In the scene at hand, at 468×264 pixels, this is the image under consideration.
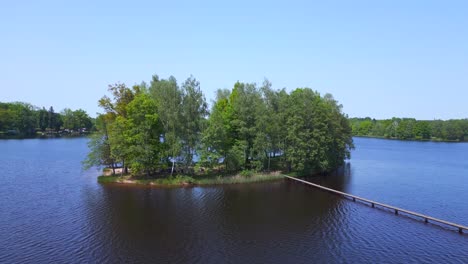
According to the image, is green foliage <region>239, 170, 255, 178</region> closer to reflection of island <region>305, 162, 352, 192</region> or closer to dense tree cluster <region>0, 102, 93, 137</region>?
reflection of island <region>305, 162, 352, 192</region>

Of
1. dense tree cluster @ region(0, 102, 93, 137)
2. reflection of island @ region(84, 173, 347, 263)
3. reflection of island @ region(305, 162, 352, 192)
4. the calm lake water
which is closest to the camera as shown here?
the calm lake water

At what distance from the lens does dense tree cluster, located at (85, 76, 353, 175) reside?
5500 centimetres

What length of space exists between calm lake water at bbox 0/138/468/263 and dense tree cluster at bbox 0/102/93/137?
5012 inches

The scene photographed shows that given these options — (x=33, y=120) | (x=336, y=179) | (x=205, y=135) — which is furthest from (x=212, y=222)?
(x=33, y=120)

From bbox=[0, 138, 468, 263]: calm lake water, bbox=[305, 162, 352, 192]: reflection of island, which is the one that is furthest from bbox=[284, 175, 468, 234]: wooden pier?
bbox=[305, 162, 352, 192]: reflection of island

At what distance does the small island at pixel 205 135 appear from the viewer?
5509 centimetres

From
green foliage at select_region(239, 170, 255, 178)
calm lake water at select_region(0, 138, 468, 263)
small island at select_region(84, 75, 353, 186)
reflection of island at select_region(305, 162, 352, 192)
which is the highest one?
small island at select_region(84, 75, 353, 186)

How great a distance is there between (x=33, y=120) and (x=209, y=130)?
157 meters

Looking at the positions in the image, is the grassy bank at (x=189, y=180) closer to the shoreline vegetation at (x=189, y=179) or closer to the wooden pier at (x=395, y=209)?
the shoreline vegetation at (x=189, y=179)

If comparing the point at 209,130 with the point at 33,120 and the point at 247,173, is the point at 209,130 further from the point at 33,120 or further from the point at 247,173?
the point at 33,120

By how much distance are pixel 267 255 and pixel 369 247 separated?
10.4 m

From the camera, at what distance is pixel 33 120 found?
175 meters

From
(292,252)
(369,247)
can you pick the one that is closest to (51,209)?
(292,252)

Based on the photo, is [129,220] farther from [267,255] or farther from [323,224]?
[323,224]
